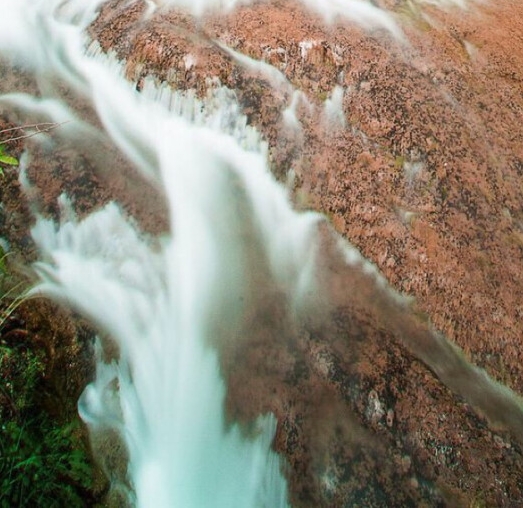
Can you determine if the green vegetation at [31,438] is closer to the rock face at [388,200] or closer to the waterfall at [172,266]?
the waterfall at [172,266]

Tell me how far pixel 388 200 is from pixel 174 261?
2.17 metres

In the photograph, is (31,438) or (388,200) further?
(388,200)

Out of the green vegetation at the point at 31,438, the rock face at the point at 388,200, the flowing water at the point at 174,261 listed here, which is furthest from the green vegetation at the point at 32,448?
the rock face at the point at 388,200

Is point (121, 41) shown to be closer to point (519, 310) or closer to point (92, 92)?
point (92, 92)

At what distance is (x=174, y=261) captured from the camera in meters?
4.51

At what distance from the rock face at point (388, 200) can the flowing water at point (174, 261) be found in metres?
0.22

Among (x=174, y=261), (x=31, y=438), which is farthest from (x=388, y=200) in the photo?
(x=31, y=438)

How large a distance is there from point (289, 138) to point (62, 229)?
7.99 ft

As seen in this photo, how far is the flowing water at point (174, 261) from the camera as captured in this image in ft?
11.8

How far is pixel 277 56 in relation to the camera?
5.35m

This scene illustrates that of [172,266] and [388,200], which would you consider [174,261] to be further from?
[388,200]

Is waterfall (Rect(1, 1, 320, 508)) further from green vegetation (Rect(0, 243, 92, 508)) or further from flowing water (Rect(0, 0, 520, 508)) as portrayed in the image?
green vegetation (Rect(0, 243, 92, 508))

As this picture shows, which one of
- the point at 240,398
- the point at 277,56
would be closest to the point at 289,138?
the point at 277,56

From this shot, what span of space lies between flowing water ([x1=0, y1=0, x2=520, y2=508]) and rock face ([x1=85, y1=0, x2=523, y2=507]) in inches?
8.6
